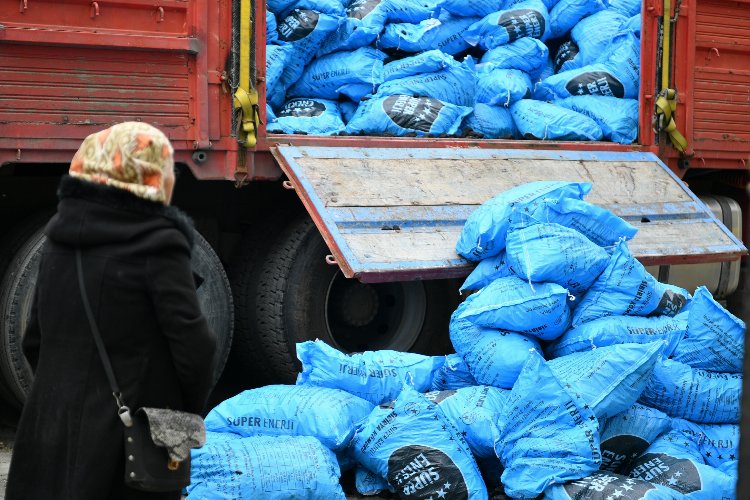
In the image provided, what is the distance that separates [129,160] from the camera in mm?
2576

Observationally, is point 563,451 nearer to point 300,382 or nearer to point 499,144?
point 300,382

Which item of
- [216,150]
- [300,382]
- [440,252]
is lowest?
[300,382]

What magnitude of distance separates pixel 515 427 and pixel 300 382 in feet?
3.34

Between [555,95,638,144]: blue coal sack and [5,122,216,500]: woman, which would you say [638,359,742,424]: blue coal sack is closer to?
[555,95,638,144]: blue coal sack

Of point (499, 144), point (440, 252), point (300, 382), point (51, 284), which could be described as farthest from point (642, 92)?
point (51, 284)

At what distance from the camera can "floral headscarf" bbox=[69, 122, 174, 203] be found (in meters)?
2.58

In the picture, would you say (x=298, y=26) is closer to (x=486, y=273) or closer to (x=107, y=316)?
(x=486, y=273)

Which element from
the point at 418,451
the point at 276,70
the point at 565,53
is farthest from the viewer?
the point at 565,53

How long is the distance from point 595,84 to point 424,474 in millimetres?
3180

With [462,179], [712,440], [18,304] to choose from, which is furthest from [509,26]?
[18,304]

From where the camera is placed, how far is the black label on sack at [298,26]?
236 inches

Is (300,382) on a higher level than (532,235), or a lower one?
lower

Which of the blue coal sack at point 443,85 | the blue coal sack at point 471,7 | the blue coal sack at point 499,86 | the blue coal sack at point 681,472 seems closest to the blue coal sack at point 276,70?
the blue coal sack at point 443,85

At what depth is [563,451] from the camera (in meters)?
3.84
